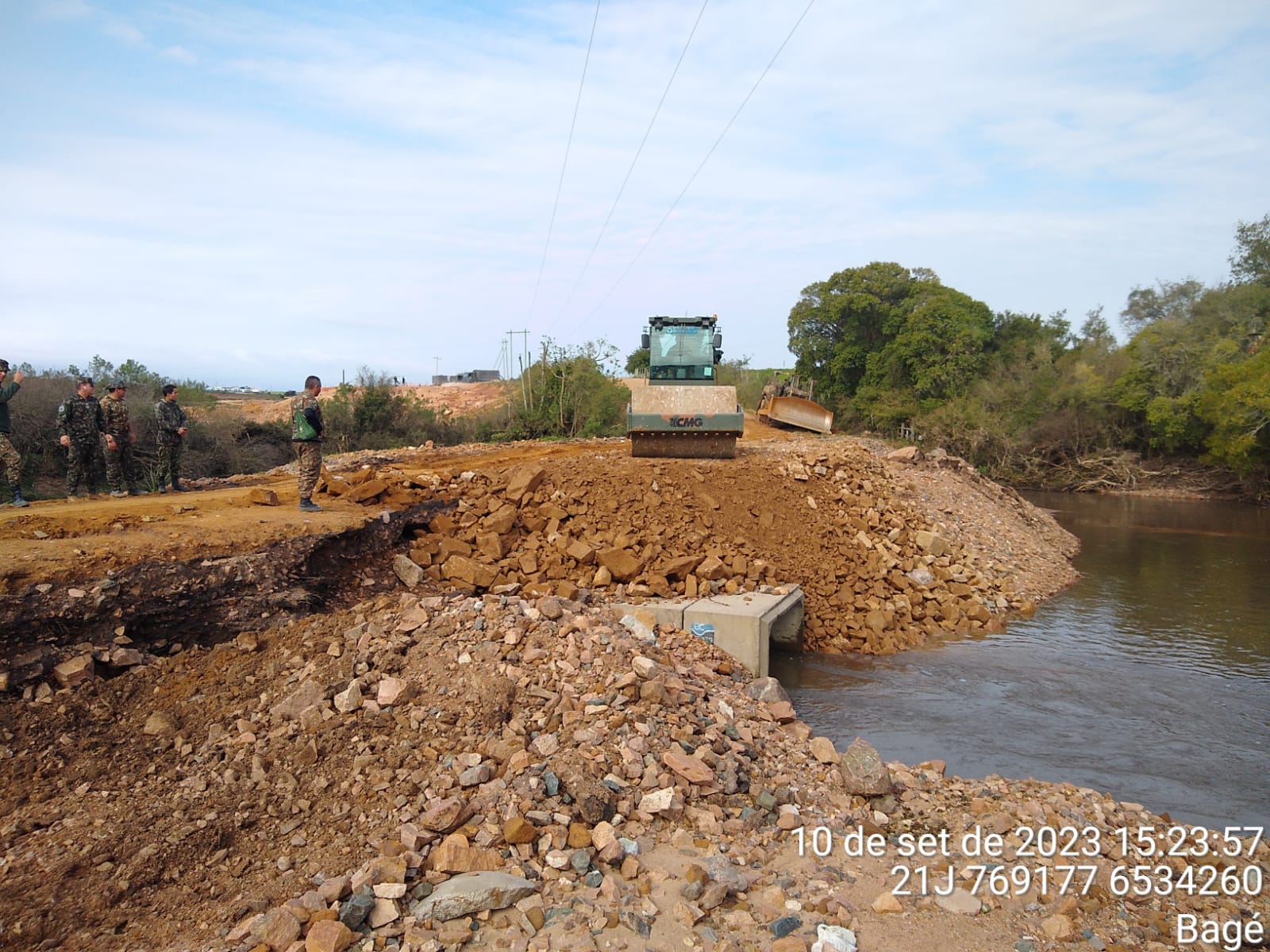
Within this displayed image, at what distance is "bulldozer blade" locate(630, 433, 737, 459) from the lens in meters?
13.8

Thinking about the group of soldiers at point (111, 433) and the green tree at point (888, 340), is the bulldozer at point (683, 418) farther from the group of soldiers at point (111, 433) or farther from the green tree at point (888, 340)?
the green tree at point (888, 340)

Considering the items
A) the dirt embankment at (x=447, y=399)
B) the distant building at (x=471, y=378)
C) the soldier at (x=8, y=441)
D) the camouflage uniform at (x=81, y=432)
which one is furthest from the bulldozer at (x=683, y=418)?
the distant building at (x=471, y=378)

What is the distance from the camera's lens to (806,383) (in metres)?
36.0

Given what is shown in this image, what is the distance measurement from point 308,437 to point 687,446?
21.9 ft

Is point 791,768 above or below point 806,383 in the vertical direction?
below

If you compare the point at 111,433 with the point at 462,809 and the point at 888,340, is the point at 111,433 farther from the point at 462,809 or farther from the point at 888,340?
the point at 888,340

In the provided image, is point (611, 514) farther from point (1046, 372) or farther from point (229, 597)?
point (1046, 372)

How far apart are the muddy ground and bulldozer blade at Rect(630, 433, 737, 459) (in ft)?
14.0

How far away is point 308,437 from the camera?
9.13 m

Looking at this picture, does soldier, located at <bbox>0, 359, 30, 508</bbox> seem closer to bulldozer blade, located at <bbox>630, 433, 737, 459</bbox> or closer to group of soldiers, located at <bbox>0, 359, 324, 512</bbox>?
group of soldiers, located at <bbox>0, 359, 324, 512</bbox>

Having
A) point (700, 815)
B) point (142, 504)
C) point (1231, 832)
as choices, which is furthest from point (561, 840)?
point (142, 504)

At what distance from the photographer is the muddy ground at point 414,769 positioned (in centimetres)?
414

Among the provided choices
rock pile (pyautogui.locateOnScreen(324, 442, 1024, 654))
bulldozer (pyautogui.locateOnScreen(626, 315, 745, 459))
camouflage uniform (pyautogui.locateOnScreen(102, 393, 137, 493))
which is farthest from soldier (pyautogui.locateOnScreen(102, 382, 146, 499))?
bulldozer (pyautogui.locateOnScreen(626, 315, 745, 459))

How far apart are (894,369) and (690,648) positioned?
2846 cm
